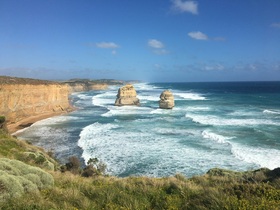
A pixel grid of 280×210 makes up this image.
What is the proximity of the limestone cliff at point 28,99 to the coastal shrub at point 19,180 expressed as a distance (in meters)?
38.0

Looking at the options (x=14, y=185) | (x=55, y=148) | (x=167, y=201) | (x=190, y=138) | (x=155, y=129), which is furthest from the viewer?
(x=155, y=129)

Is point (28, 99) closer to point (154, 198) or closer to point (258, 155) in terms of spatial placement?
point (258, 155)

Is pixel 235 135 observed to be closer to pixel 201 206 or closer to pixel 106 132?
pixel 106 132

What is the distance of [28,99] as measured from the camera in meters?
51.1

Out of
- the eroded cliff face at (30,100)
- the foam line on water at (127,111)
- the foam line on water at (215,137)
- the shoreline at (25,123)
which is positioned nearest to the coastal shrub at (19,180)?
the foam line on water at (215,137)

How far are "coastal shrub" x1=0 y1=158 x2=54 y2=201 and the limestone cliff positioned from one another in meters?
38.0

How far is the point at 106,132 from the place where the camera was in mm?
36312

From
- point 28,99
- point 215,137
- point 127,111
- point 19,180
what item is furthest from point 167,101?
point 19,180

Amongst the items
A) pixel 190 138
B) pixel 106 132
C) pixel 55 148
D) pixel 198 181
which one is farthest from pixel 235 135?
pixel 198 181

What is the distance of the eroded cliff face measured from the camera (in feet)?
146

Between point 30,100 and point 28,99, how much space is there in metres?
0.69

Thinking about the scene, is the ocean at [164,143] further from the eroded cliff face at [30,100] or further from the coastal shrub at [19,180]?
the coastal shrub at [19,180]

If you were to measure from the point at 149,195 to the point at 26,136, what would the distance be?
31.5 metres

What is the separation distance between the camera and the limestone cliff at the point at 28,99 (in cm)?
4456
